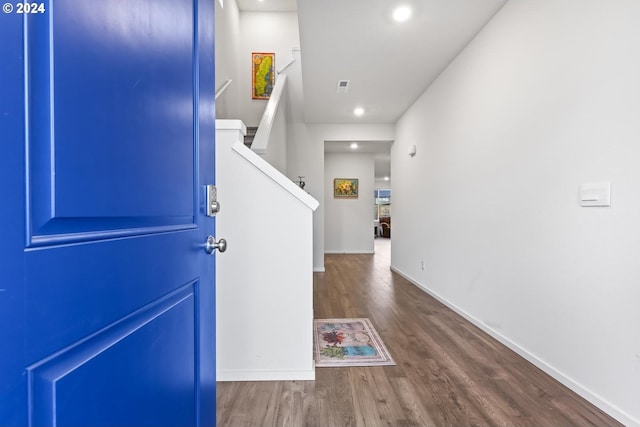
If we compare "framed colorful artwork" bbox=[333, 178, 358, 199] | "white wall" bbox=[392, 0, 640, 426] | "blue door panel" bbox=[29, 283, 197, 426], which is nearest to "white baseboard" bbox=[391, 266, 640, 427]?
"white wall" bbox=[392, 0, 640, 426]

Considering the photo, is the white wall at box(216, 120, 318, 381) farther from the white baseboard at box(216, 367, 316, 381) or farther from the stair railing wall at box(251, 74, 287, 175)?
the stair railing wall at box(251, 74, 287, 175)

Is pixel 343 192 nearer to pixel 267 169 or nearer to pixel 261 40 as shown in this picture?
pixel 261 40

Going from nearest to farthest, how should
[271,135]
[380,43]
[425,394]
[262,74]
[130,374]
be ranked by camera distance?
[130,374], [425,394], [380,43], [271,135], [262,74]

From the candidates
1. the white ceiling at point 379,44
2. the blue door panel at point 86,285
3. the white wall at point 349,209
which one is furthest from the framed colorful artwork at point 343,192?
the blue door panel at point 86,285

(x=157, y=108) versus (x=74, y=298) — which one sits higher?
(x=157, y=108)

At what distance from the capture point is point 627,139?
138 cm

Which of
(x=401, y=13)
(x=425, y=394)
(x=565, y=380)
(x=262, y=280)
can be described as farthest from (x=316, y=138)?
(x=565, y=380)

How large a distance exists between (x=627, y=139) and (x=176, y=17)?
6.07ft

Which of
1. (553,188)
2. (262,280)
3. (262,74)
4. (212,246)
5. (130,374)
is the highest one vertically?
(262,74)

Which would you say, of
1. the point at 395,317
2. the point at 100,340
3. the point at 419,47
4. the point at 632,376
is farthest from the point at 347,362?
the point at 419,47

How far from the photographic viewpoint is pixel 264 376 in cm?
177

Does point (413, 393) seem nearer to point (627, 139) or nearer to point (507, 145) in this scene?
point (627, 139)

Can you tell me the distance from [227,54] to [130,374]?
516cm

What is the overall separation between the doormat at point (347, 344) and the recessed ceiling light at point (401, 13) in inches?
96.2
